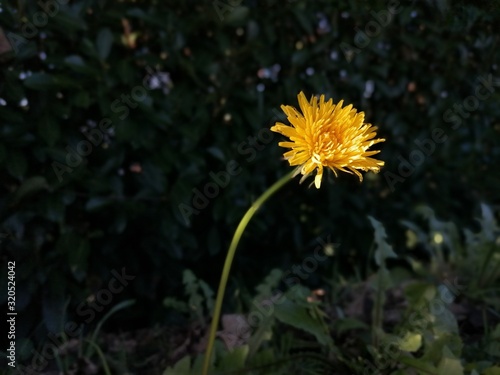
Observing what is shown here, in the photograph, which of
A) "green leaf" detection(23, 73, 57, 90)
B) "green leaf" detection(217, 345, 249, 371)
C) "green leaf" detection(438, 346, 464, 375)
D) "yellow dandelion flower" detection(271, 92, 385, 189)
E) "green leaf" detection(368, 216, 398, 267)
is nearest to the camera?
"yellow dandelion flower" detection(271, 92, 385, 189)

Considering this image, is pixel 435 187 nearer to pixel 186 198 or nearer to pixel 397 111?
pixel 397 111

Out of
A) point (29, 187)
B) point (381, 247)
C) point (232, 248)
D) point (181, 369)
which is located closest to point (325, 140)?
point (232, 248)

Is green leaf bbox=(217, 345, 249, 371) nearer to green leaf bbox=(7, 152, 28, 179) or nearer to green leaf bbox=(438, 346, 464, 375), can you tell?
green leaf bbox=(438, 346, 464, 375)

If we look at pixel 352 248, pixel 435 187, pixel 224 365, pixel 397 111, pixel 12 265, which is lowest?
pixel 224 365

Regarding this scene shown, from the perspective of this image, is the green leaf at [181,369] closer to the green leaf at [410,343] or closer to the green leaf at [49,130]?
the green leaf at [410,343]

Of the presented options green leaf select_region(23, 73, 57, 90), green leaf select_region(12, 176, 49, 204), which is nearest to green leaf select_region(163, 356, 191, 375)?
green leaf select_region(12, 176, 49, 204)

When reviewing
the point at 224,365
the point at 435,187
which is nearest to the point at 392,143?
the point at 435,187
